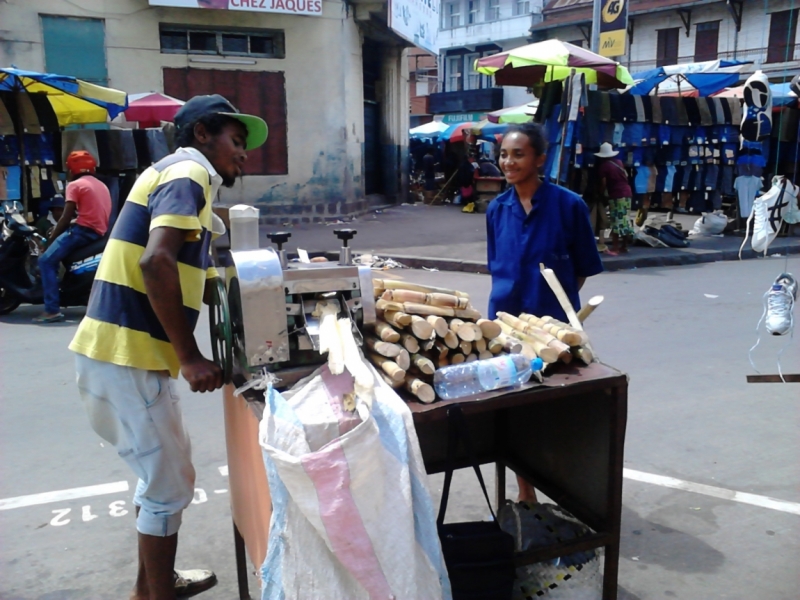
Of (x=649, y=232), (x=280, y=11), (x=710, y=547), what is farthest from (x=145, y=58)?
A: (x=710, y=547)

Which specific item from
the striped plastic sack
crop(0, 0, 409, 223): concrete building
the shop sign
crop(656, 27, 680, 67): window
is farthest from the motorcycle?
the shop sign

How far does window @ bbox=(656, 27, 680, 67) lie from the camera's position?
1225 inches

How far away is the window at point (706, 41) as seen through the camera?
29.9 meters

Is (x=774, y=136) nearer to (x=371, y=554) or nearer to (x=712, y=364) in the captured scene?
(x=712, y=364)

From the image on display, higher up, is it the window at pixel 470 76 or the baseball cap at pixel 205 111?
the window at pixel 470 76

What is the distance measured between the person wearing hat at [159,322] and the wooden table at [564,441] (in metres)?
0.81

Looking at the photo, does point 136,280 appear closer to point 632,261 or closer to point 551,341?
point 551,341

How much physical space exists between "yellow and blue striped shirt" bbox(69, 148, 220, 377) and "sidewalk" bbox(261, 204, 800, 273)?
259 inches

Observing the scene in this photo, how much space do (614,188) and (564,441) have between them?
848 centimetres

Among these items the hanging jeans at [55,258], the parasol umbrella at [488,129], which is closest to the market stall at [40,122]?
the hanging jeans at [55,258]

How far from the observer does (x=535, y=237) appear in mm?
3205

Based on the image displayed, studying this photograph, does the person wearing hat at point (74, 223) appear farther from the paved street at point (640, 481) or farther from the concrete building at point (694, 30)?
the concrete building at point (694, 30)

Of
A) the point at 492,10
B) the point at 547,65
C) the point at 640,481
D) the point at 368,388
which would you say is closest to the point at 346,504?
the point at 368,388

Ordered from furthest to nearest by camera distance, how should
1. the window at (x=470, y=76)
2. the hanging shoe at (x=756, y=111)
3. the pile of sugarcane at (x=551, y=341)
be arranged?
the window at (x=470, y=76) < the hanging shoe at (x=756, y=111) < the pile of sugarcane at (x=551, y=341)
